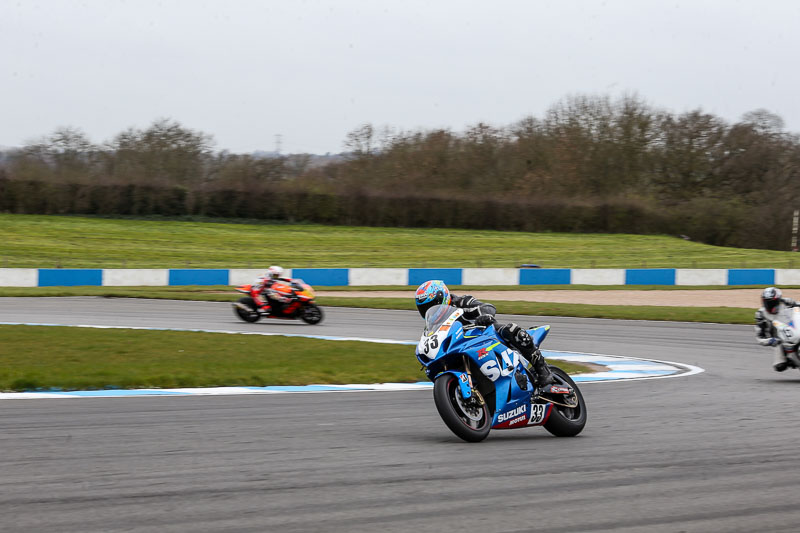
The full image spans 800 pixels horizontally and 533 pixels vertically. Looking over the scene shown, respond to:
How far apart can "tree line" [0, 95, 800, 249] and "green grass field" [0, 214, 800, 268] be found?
1912mm

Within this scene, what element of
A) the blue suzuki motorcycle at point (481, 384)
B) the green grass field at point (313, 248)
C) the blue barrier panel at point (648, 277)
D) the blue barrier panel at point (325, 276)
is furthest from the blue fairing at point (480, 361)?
the green grass field at point (313, 248)

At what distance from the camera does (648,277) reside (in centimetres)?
3394

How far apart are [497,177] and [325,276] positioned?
90.2 feet

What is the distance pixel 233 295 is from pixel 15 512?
22975 millimetres

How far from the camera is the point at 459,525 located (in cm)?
450

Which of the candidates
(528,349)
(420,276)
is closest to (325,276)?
(420,276)

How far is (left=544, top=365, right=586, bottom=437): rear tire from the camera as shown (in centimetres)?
737

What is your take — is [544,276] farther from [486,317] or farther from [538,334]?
[486,317]

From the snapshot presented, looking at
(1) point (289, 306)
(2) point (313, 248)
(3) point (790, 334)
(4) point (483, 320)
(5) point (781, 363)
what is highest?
(4) point (483, 320)

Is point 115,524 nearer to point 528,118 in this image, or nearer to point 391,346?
point 391,346

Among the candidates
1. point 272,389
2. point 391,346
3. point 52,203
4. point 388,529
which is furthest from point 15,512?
point 52,203

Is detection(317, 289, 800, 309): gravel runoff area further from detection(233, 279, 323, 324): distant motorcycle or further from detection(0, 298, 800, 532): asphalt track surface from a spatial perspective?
detection(0, 298, 800, 532): asphalt track surface

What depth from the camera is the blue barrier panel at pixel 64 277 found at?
97.8ft

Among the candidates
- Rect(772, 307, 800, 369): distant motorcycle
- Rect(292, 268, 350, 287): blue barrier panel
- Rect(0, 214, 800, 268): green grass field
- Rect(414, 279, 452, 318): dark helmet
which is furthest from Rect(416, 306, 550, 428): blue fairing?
Rect(0, 214, 800, 268): green grass field
